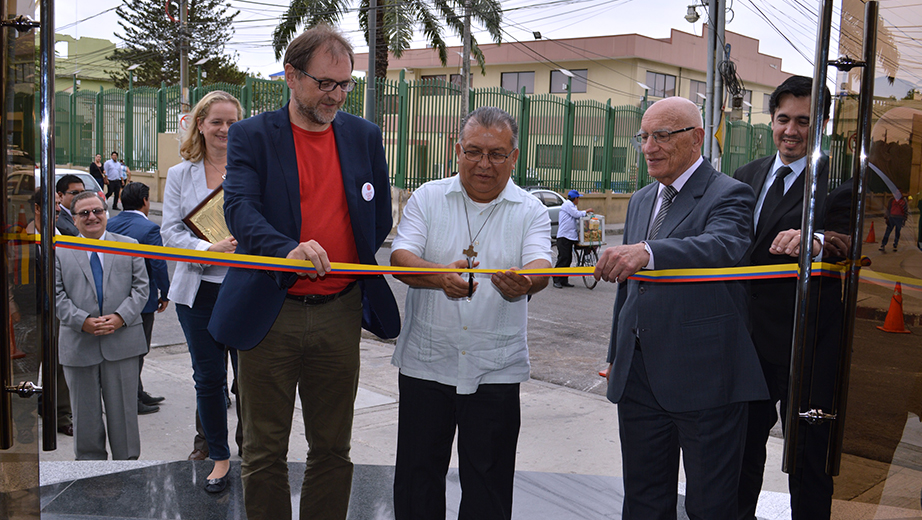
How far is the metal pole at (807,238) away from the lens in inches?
85.6

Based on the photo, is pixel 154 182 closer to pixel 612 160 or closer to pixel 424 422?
pixel 612 160

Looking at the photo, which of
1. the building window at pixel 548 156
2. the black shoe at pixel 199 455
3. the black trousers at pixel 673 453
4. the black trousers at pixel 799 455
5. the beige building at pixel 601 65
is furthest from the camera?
the beige building at pixel 601 65

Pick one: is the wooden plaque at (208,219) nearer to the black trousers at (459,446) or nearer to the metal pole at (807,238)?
the black trousers at (459,446)

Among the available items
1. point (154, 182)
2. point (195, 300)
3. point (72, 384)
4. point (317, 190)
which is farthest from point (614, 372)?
point (154, 182)

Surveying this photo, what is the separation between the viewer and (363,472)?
4.12 metres

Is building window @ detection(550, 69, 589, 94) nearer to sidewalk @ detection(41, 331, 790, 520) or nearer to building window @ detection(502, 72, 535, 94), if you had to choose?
building window @ detection(502, 72, 535, 94)

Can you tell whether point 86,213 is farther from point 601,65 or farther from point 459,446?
point 601,65

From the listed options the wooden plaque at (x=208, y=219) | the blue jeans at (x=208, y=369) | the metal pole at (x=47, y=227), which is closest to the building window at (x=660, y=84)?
the wooden plaque at (x=208, y=219)

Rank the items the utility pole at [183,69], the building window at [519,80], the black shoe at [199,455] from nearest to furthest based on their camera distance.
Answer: the black shoe at [199,455]
the utility pole at [183,69]
the building window at [519,80]

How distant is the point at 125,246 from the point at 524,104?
66.5ft

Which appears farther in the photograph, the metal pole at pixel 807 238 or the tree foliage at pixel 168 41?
the tree foliage at pixel 168 41

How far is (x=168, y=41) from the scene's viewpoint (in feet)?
139

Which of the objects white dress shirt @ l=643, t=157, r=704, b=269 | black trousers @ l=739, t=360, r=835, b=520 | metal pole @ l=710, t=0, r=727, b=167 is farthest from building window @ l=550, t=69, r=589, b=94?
white dress shirt @ l=643, t=157, r=704, b=269

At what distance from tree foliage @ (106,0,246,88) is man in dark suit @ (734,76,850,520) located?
42.1 m
